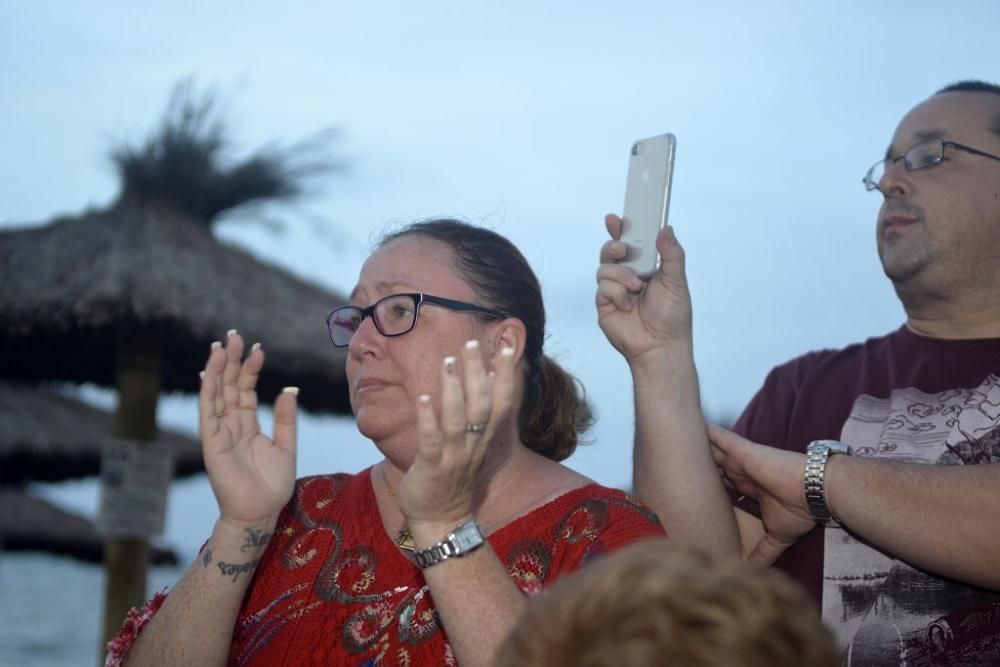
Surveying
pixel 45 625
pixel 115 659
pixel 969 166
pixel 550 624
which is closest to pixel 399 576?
pixel 115 659

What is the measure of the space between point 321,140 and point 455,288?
589cm

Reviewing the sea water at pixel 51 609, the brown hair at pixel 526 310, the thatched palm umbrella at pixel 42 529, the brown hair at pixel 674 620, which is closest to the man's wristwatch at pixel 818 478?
the brown hair at pixel 526 310

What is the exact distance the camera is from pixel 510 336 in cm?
295

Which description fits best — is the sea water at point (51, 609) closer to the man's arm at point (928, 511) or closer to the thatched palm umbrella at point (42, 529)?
the thatched palm umbrella at point (42, 529)

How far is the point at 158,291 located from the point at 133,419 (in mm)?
1098

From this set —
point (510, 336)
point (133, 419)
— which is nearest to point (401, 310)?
point (510, 336)

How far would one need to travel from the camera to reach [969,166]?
316 cm

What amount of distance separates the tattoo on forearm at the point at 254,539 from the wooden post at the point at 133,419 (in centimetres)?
578

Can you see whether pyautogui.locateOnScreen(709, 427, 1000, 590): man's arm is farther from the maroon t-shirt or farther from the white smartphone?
the white smartphone

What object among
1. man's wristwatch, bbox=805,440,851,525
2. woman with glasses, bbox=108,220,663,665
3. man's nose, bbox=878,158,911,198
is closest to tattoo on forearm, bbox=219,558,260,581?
woman with glasses, bbox=108,220,663,665

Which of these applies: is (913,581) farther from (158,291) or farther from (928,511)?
(158,291)

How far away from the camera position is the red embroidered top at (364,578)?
8.20 ft

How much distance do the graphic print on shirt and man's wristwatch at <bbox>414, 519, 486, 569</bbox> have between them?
1.12m

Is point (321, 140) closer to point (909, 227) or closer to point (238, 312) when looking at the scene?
point (238, 312)
